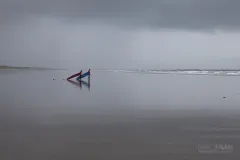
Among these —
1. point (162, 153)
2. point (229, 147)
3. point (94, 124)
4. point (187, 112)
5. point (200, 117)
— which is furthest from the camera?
point (187, 112)

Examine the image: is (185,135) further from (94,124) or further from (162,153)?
(94,124)

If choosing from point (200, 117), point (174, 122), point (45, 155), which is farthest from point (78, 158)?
point (200, 117)

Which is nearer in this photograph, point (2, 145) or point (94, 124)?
point (2, 145)

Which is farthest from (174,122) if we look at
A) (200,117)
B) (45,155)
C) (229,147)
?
(45,155)

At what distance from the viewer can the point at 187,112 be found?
9.38m

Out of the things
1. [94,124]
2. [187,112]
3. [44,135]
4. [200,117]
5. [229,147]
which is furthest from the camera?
[187,112]

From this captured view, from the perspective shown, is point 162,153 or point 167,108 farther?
point 167,108

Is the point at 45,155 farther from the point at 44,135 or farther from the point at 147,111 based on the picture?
the point at 147,111

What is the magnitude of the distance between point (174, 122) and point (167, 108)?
8.12 ft

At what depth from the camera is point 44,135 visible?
20.1 feet

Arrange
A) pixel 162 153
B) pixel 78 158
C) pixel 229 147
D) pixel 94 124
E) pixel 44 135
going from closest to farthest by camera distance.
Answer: pixel 78 158, pixel 162 153, pixel 229 147, pixel 44 135, pixel 94 124

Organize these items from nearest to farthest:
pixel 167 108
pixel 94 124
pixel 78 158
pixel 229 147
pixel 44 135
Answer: pixel 78 158 < pixel 229 147 < pixel 44 135 < pixel 94 124 < pixel 167 108

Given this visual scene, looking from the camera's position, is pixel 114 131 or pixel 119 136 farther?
pixel 114 131

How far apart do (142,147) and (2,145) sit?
2277mm
